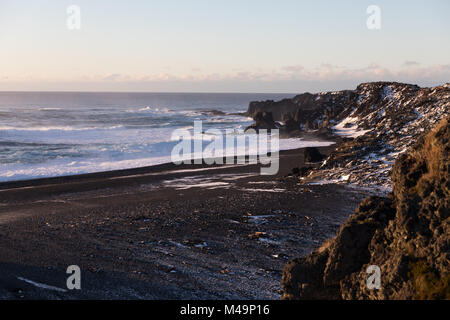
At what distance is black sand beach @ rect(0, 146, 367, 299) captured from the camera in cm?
921

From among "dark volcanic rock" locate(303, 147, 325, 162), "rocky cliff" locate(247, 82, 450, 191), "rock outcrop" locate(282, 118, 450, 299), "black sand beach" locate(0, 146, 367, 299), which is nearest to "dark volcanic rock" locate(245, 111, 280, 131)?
"rocky cliff" locate(247, 82, 450, 191)

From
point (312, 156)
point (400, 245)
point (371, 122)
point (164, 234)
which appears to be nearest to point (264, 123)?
point (371, 122)

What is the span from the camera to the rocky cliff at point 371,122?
2203cm

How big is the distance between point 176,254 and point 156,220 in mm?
3598

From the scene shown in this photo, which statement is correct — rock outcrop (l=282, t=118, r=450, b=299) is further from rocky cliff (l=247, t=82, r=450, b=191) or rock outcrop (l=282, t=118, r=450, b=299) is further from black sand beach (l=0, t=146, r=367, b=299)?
rocky cliff (l=247, t=82, r=450, b=191)

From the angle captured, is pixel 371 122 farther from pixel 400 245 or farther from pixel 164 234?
pixel 400 245

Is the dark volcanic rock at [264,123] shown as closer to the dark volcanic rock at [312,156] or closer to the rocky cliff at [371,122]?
the rocky cliff at [371,122]

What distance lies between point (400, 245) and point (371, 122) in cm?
4290

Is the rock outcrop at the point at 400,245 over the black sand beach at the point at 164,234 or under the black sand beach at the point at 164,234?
over

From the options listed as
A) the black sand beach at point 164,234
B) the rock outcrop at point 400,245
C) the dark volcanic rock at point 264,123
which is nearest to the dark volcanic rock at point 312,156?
the black sand beach at point 164,234

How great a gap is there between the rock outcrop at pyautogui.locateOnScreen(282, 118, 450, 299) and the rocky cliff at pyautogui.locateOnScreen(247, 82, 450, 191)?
13183 mm

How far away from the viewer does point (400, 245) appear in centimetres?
592

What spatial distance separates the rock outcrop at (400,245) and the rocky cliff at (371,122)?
519 inches
